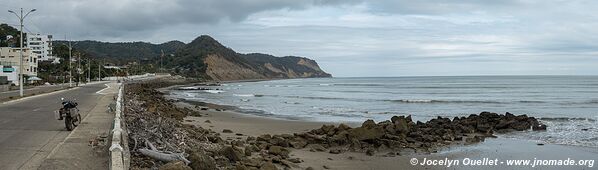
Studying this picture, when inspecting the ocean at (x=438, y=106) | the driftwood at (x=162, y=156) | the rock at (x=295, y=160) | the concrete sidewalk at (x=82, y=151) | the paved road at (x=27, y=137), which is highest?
the driftwood at (x=162, y=156)

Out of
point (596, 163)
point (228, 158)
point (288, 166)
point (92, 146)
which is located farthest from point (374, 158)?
point (92, 146)

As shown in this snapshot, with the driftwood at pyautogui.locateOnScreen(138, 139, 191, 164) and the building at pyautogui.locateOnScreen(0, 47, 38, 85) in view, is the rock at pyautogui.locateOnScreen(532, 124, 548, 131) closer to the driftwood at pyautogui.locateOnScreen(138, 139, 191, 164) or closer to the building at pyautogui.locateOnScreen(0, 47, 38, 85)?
the driftwood at pyautogui.locateOnScreen(138, 139, 191, 164)

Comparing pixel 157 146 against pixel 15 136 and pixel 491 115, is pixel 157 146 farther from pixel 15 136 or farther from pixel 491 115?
pixel 491 115

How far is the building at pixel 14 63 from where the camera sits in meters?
71.8

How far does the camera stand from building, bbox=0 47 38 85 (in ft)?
236

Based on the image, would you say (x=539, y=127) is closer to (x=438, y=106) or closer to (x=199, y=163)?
(x=199, y=163)

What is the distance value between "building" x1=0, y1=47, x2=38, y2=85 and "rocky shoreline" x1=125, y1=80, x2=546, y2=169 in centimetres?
6310

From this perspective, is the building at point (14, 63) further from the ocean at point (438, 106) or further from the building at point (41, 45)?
the building at point (41, 45)

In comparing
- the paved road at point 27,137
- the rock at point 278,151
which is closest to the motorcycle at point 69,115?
the paved road at point 27,137

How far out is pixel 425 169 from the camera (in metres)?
13.0

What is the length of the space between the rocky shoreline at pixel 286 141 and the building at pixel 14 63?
63.1 meters

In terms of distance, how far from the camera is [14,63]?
81.8 m

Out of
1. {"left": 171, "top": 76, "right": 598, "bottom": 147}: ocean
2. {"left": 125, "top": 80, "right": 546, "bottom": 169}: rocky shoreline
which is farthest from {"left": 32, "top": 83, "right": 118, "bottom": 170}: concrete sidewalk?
{"left": 171, "top": 76, "right": 598, "bottom": 147}: ocean

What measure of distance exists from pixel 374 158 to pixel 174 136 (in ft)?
17.7
